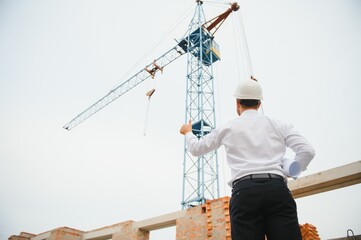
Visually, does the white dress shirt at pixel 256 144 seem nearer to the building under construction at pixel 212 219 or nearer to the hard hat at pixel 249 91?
the hard hat at pixel 249 91

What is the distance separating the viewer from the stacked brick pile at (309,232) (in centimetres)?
599

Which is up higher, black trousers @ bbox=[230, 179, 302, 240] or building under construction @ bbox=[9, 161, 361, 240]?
building under construction @ bbox=[9, 161, 361, 240]

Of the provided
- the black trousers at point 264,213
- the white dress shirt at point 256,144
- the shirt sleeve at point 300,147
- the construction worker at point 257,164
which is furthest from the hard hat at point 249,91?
the black trousers at point 264,213

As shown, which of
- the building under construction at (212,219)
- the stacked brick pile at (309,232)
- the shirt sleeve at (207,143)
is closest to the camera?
the shirt sleeve at (207,143)

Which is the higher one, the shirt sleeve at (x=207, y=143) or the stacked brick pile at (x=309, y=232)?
the stacked brick pile at (x=309, y=232)

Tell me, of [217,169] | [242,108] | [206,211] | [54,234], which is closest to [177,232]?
[206,211]

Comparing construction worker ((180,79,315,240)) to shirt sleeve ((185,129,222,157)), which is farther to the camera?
shirt sleeve ((185,129,222,157))

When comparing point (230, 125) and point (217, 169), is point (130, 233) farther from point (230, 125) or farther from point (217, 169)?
point (230, 125)

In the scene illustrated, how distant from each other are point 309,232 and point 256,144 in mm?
5607

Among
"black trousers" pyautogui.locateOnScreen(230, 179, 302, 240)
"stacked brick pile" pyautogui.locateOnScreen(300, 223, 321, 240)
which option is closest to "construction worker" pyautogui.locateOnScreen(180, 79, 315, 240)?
"black trousers" pyautogui.locateOnScreen(230, 179, 302, 240)

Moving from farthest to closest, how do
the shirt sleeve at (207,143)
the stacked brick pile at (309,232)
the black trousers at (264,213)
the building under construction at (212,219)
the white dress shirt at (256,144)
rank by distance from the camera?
the stacked brick pile at (309,232)
the building under construction at (212,219)
the shirt sleeve at (207,143)
the white dress shirt at (256,144)
the black trousers at (264,213)

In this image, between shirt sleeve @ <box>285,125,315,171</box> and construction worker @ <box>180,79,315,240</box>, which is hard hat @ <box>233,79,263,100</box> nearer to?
construction worker @ <box>180,79,315,240</box>

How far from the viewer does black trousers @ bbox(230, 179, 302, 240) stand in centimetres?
139

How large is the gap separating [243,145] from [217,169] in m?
16.2
